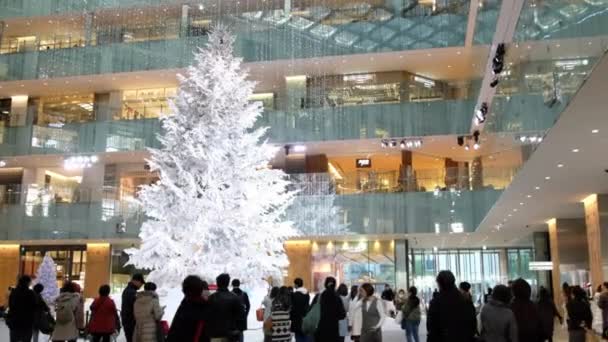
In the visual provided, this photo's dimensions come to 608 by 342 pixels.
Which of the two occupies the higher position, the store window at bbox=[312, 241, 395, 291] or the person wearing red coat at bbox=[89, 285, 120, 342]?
the store window at bbox=[312, 241, 395, 291]

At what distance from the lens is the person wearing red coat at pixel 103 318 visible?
37.1 feet

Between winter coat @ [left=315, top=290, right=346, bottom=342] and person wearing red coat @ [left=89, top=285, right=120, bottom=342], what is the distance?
3.78m

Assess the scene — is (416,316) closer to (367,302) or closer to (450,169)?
(367,302)

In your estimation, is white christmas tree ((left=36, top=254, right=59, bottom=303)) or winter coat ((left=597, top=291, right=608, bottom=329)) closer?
winter coat ((left=597, top=291, right=608, bottom=329))

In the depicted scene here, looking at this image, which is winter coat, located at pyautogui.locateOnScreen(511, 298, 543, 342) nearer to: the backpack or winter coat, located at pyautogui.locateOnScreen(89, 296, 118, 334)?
winter coat, located at pyautogui.locateOnScreen(89, 296, 118, 334)

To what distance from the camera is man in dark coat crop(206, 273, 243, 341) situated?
730 centimetres

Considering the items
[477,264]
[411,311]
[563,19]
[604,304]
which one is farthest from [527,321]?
[477,264]

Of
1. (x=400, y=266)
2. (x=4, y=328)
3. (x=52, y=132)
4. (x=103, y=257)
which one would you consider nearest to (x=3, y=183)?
(x=52, y=132)

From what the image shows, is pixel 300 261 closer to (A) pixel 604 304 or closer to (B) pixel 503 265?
(B) pixel 503 265

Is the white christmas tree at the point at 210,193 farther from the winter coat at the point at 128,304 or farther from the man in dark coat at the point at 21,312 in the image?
the man in dark coat at the point at 21,312

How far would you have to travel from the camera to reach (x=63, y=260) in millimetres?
36219

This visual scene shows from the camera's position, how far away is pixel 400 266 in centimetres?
3284

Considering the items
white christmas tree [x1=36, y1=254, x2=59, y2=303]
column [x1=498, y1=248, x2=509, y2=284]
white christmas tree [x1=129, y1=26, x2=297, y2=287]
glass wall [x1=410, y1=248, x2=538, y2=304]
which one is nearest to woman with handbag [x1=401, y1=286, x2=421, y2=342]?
white christmas tree [x1=129, y1=26, x2=297, y2=287]

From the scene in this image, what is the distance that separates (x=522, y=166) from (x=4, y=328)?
17378 millimetres
